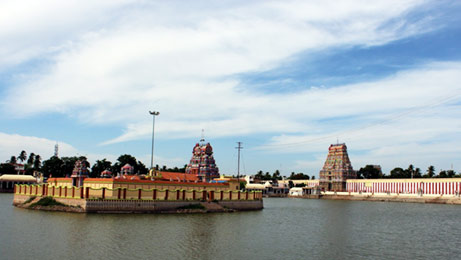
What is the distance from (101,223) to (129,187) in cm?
1898

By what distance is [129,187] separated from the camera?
7800 centimetres

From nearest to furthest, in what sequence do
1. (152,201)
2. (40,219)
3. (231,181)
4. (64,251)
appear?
(64,251)
(40,219)
(152,201)
(231,181)

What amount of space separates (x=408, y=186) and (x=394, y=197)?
12117 millimetres

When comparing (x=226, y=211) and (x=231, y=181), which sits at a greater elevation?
(x=231, y=181)

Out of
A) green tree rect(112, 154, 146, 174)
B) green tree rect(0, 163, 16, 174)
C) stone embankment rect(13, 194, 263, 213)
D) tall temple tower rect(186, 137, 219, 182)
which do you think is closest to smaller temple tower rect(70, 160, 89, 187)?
stone embankment rect(13, 194, 263, 213)

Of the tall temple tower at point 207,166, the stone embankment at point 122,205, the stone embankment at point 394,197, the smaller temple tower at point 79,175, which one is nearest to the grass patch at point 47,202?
the stone embankment at point 122,205

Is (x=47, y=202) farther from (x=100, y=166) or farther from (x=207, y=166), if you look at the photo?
(x=100, y=166)

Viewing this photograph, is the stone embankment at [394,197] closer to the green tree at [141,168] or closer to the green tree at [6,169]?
the green tree at [141,168]

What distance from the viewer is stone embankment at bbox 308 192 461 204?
141 meters

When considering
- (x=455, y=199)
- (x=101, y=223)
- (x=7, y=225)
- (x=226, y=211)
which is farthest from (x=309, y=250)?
(x=455, y=199)

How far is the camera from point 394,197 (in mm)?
157625

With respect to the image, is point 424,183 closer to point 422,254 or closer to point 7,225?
point 422,254

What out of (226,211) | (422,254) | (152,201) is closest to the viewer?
(422,254)

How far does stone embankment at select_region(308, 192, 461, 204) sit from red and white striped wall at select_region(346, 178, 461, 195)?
416 centimetres
